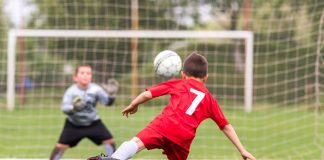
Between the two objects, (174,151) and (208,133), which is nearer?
(174,151)

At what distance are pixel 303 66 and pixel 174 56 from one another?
6.68m

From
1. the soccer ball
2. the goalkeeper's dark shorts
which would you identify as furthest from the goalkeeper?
the soccer ball

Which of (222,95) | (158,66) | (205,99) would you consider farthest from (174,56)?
(222,95)

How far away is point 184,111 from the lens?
509cm

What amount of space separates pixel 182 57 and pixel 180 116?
26.6ft

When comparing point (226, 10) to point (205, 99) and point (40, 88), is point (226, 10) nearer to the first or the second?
point (40, 88)

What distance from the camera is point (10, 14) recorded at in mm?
13867

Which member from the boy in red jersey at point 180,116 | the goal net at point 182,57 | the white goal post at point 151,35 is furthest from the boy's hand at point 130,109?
the white goal post at point 151,35

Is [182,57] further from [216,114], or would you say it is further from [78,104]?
[216,114]

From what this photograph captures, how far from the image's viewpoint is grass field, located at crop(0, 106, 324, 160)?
9577mm

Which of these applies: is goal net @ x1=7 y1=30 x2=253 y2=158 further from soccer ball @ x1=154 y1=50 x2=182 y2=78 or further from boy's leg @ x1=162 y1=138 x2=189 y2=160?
boy's leg @ x1=162 y1=138 x2=189 y2=160

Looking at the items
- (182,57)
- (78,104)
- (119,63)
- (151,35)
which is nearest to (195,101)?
(78,104)

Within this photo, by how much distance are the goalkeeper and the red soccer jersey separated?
2.45 meters

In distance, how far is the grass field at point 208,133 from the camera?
9577 millimetres
